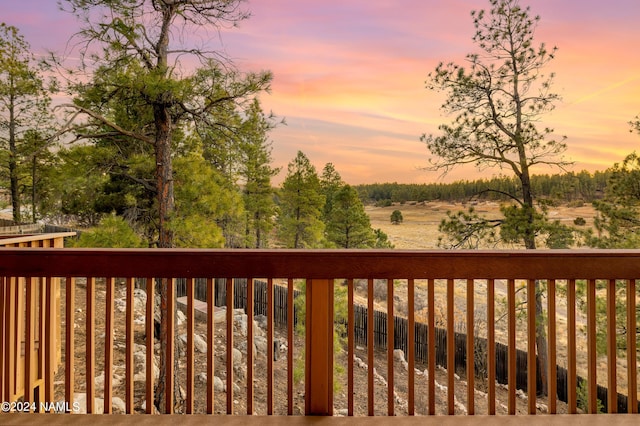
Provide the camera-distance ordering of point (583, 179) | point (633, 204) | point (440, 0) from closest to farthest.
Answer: point (440, 0) < point (633, 204) < point (583, 179)

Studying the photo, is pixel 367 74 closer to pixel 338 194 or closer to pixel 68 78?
pixel 338 194

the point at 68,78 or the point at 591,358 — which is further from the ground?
the point at 68,78

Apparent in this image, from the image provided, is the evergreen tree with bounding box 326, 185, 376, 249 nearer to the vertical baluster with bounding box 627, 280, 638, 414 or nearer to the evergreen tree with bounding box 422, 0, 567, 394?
the evergreen tree with bounding box 422, 0, 567, 394

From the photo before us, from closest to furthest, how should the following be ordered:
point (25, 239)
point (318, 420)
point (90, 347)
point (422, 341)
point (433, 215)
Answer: point (318, 420) → point (90, 347) → point (25, 239) → point (433, 215) → point (422, 341)

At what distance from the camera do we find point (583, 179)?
22.2ft

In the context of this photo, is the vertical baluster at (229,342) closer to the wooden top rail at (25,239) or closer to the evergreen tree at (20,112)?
the wooden top rail at (25,239)

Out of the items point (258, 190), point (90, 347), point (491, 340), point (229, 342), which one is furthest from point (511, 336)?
point (258, 190)

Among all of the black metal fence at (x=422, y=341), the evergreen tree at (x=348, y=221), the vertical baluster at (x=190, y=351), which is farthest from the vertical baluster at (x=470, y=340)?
the evergreen tree at (x=348, y=221)

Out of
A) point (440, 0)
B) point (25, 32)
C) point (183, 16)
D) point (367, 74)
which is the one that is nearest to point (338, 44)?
point (367, 74)

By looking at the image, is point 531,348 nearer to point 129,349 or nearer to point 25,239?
point 129,349

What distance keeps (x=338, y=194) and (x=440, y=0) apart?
14.1ft

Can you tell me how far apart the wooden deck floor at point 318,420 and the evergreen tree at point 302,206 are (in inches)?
255

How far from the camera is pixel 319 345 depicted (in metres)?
1.83

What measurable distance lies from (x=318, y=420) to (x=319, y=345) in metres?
0.31
